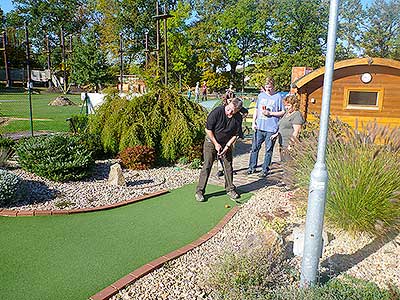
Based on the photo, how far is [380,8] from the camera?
37469 mm

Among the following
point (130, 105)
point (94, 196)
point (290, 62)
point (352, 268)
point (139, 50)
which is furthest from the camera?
point (139, 50)

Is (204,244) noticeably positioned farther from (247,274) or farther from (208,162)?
(208,162)

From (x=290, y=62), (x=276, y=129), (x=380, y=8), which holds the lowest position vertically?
(x=276, y=129)

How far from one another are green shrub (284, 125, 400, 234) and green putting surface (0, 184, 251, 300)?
5.21 feet

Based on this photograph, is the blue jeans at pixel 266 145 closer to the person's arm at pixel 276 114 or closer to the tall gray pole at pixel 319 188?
the person's arm at pixel 276 114

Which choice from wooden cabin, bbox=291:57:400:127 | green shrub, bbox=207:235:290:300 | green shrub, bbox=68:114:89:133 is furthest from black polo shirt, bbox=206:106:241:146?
wooden cabin, bbox=291:57:400:127

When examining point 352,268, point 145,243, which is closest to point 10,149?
point 145,243

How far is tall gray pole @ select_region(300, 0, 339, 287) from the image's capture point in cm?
258

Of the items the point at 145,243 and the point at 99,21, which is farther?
the point at 99,21

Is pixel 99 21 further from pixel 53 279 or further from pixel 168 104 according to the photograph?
pixel 53 279

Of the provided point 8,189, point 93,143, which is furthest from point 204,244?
point 93,143

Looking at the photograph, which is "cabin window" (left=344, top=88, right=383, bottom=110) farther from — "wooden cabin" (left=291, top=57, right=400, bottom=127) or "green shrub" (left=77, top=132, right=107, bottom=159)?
"green shrub" (left=77, top=132, right=107, bottom=159)

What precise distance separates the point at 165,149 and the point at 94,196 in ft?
7.88

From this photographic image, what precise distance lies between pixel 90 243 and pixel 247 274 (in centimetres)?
191
